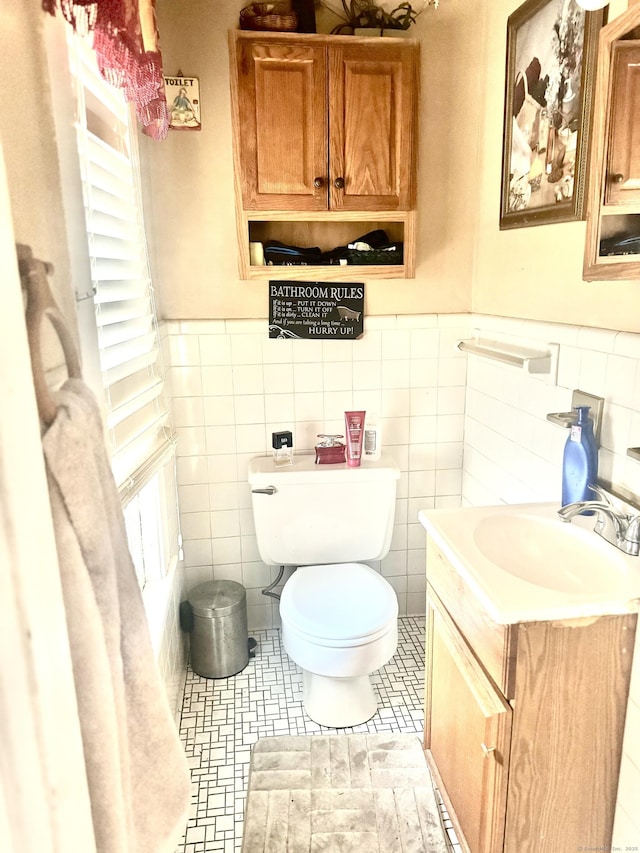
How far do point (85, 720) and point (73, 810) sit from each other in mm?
74

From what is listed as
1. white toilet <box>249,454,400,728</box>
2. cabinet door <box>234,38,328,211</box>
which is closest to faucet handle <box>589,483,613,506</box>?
white toilet <box>249,454,400,728</box>

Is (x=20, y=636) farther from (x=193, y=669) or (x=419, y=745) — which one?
(x=193, y=669)

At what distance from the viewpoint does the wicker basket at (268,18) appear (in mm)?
1874

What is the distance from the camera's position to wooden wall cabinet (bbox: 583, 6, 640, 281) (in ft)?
3.94

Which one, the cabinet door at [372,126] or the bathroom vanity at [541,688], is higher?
the cabinet door at [372,126]

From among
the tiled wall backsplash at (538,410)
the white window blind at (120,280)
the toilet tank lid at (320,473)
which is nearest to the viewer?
the white window blind at (120,280)

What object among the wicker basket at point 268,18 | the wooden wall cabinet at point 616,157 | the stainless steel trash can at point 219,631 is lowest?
the stainless steel trash can at point 219,631

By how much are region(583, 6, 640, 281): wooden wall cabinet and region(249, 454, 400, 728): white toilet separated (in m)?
1.11

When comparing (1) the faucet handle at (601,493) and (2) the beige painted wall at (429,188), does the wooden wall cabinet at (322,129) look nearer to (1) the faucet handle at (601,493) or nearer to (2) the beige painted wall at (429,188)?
(2) the beige painted wall at (429,188)

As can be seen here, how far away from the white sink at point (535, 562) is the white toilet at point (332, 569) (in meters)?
0.50

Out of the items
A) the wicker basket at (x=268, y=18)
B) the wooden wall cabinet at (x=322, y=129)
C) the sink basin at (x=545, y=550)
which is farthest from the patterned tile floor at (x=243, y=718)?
the wicker basket at (x=268, y=18)

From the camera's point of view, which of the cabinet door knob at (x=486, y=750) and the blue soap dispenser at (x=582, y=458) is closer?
the cabinet door knob at (x=486, y=750)

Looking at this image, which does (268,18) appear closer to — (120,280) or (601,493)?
(120,280)

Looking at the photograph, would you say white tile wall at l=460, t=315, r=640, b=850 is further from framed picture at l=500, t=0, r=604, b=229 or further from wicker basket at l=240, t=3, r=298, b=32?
wicker basket at l=240, t=3, r=298, b=32
